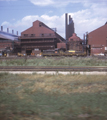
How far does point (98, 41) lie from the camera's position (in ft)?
168

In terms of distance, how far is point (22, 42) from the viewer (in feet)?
186

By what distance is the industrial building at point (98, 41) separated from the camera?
5010 centimetres

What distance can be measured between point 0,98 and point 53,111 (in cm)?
253

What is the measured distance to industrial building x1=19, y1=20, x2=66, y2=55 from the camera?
54812mm

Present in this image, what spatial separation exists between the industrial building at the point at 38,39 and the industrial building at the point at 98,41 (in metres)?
10.7

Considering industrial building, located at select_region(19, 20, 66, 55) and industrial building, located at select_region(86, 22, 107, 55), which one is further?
industrial building, located at select_region(19, 20, 66, 55)

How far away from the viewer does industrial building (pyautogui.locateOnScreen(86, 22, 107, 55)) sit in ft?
164

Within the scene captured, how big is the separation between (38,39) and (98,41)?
2388 cm

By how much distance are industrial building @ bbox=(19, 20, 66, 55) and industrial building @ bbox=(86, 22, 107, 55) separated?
10.7 metres

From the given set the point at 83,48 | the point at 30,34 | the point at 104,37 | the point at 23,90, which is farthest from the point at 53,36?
the point at 23,90

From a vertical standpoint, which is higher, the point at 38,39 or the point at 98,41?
the point at 38,39

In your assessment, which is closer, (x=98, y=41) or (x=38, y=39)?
(x=98, y=41)

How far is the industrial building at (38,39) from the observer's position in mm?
54812

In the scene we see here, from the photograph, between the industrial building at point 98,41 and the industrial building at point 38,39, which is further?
the industrial building at point 38,39
